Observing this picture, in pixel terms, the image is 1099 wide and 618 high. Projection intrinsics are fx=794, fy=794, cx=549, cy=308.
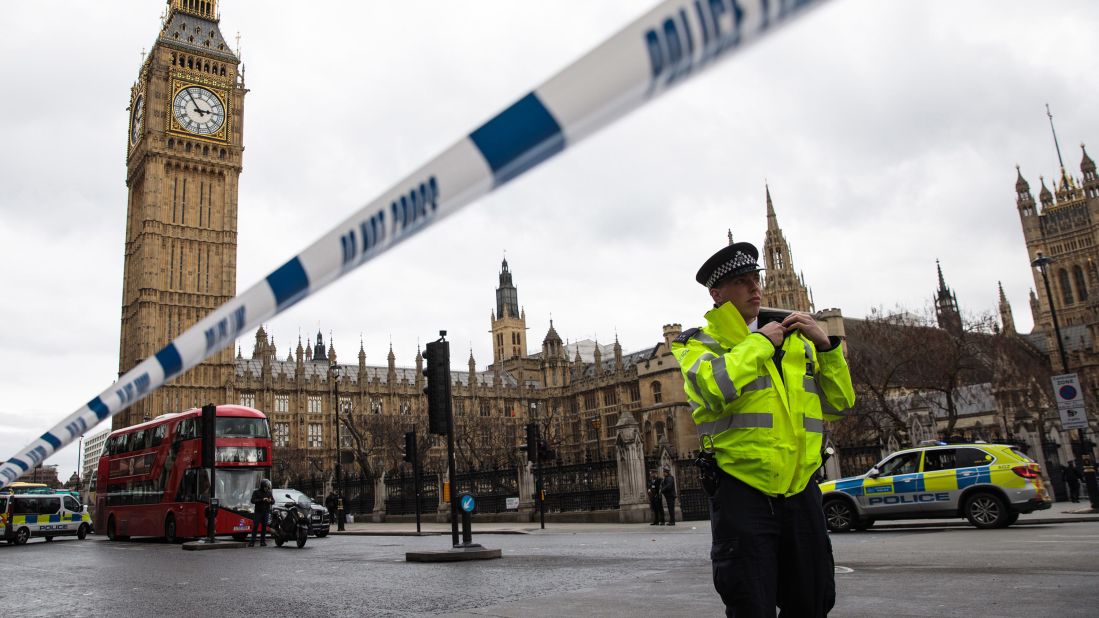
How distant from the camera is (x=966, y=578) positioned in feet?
21.5

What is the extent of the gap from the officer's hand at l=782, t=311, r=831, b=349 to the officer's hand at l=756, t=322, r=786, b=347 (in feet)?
0.13

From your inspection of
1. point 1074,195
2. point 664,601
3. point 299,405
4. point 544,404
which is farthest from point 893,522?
point 1074,195

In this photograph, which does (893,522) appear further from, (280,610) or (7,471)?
(7,471)

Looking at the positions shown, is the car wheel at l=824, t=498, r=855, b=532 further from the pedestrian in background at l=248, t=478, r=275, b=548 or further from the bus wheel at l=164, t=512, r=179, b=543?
the bus wheel at l=164, t=512, r=179, b=543

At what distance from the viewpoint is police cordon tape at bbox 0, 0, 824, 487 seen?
1.21 m

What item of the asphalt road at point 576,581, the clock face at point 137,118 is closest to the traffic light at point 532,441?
the asphalt road at point 576,581

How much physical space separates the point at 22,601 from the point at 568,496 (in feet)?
58.8

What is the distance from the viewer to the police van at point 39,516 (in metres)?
23.5

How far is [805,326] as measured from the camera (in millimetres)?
2928

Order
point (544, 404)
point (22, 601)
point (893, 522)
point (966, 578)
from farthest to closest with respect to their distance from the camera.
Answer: point (544, 404) → point (893, 522) → point (22, 601) → point (966, 578)

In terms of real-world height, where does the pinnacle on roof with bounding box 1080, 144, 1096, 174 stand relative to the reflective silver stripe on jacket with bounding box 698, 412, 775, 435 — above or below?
above

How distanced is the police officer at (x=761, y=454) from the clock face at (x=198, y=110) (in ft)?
234

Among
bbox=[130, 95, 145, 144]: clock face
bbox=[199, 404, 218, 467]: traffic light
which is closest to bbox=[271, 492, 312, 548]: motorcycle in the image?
bbox=[199, 404, 218, 467]: traffic light

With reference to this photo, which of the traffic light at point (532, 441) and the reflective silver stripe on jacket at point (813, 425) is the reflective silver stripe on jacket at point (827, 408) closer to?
the reflective silver stripe on jacket at point (813, 425)
